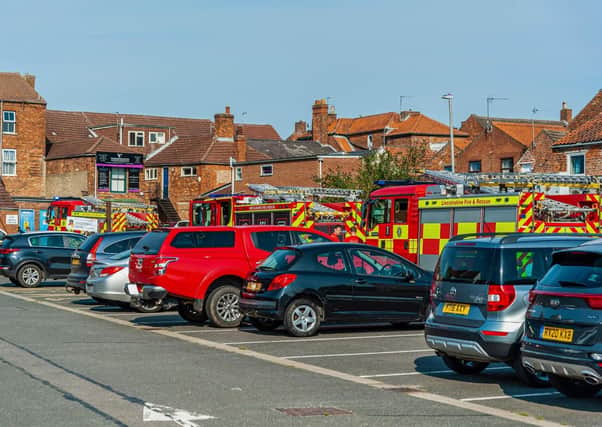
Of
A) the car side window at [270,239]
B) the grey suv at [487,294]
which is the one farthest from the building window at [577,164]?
the grey suv at [487,294]

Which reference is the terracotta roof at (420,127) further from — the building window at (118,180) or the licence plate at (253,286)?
the licence plate at (253,286)

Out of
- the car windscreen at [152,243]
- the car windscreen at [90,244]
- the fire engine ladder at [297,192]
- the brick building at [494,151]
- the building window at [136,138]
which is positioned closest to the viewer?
the car windscreen at [152,243]

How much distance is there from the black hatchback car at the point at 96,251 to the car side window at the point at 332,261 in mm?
8122

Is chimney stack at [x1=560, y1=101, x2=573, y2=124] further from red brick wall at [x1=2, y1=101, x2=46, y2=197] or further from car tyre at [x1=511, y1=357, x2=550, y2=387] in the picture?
car tyre at [x1=511, y1=357, x2=550, y2=387]

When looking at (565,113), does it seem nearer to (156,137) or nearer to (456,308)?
(156,137)

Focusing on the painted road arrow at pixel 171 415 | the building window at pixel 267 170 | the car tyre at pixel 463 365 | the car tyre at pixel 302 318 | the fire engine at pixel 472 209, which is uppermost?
the building window at pixel 267 170

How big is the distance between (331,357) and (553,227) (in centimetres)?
808

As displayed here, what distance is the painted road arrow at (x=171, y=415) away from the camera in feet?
27.9

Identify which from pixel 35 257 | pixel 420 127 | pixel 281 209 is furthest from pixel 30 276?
pixel 420 127

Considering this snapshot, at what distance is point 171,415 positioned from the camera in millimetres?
8766

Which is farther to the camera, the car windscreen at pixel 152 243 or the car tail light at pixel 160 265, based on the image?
the car windscreen at pixel 152 243

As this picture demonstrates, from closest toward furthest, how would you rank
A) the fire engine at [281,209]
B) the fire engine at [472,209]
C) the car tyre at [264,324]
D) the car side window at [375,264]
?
1. the car side window at [375,264]
2. the car tyre at [264,324]
3. the fire engine at [472,209]
4. the fire engine at [281,209]

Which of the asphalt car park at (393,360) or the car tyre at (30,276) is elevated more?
the car tyre at (30,276)

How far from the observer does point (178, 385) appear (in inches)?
417
